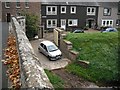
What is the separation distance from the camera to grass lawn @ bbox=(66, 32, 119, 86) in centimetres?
1542

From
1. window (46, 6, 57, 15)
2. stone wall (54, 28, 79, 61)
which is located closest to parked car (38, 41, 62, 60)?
stone wall (54, 28, 79, 61)

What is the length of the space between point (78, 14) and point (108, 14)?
600 cm

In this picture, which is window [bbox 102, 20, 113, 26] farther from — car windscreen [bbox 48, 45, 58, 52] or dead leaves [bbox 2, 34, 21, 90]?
dead leaves [bbox 2, 34, 21, 90]

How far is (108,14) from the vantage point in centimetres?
4738

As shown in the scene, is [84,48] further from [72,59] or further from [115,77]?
[115,77]

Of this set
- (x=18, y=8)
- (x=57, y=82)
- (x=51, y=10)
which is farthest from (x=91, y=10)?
(x=57, y=82)

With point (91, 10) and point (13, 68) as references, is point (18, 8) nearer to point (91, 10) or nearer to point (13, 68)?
point (91, 10)

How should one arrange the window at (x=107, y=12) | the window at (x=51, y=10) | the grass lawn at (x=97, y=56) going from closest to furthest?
the grass lawn at (x=97, y=56), the window at (x=51, y=10), the window at (x=107, y=12)

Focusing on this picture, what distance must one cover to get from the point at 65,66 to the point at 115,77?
3.70 metres

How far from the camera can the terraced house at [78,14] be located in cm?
4409

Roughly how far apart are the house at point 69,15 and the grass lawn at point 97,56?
22278 millimetres

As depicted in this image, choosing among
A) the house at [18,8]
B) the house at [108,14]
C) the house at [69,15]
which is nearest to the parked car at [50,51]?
the house at [18,8]

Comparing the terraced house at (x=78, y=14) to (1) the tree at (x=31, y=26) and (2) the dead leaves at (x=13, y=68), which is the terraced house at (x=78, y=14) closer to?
(1) the tree at (x=31, y=26)

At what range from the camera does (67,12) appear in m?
44.9
